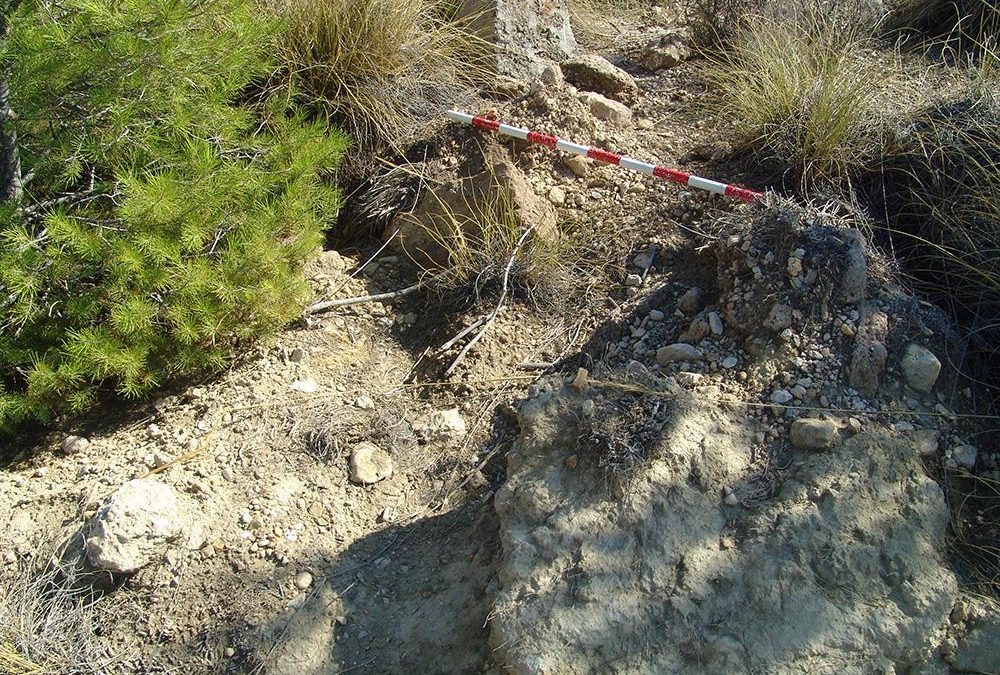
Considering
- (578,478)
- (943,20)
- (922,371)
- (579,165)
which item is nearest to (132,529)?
(578,478)

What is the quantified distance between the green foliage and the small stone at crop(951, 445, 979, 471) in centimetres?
237

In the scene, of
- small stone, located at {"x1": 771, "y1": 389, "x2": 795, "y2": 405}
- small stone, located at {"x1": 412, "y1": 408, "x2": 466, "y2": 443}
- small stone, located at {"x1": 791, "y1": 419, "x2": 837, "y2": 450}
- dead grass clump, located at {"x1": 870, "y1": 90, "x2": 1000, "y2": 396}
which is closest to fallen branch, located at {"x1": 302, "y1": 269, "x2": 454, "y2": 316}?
small stone, located at {"x1": 412, "y1": 408, "x2": 466, "y2": 443}

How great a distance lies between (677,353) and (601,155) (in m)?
1.20

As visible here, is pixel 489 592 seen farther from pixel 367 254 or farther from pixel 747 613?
pixel 367 254

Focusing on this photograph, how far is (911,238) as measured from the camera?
11.0 feet

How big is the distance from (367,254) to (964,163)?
2.49m

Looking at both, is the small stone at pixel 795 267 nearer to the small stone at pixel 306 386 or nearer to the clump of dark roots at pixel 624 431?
the clump of dark roots at pixel 624 431

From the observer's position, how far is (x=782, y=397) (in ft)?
9.02

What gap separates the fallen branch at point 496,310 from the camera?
3.46m

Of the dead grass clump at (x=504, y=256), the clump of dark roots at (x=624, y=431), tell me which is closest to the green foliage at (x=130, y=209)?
the dead grass clump at (x=504, y=256)

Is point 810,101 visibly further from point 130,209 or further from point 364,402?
point 130,209

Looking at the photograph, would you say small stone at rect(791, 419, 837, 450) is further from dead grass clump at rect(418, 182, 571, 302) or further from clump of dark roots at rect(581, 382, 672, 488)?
dead grass clump at rect(418, 182, 571, 302)

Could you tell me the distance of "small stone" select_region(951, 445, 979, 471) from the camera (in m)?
2.66

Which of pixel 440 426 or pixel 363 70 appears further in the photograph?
pixel 363 70
